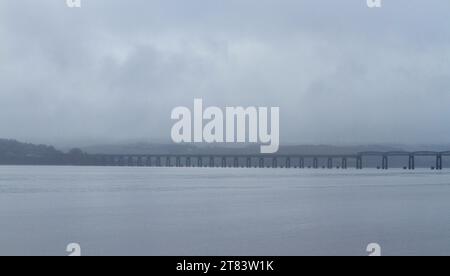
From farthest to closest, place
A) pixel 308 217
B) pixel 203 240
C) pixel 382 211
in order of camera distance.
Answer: pixel 382 211 → pixel 308 217 → pixel 203 240

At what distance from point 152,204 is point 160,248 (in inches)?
452

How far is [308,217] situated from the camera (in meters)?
18.9

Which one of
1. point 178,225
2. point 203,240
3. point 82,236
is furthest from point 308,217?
point 82,236

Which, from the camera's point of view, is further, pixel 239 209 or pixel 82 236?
pixel 239 209

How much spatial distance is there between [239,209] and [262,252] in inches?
368
